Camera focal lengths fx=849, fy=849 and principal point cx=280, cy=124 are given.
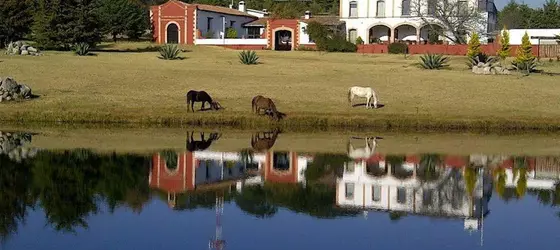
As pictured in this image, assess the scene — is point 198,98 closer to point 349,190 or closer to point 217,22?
point 349,190

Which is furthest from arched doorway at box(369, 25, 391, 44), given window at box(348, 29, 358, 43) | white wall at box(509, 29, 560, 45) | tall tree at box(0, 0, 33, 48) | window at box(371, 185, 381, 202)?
window at box(371, 185, 381, 202)

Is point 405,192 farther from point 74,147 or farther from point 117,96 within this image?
point 117,96

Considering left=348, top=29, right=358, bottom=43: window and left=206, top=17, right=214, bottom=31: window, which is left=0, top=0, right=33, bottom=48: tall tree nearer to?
left=206, top=17, right=214, bottom=31: window

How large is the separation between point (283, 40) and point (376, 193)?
61.6 meters

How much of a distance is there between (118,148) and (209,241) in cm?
1212

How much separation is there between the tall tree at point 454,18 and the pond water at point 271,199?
49.7 meters

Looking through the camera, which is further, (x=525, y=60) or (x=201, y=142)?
(x=525, y=60)

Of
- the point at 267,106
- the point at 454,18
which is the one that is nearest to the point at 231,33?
the point at 454,18

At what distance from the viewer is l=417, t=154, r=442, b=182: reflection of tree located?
21359 mm

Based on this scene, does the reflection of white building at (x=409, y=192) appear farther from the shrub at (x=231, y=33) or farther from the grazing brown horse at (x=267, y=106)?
the shrub at (x=231, y=33)

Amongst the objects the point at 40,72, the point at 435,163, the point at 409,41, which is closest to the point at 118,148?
the point at 435,163

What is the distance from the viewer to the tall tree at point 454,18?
7393cm

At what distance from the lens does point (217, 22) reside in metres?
83.1

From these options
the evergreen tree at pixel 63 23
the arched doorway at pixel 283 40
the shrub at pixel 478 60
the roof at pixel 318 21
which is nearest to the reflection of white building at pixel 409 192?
the shrub at pixel 478 60
